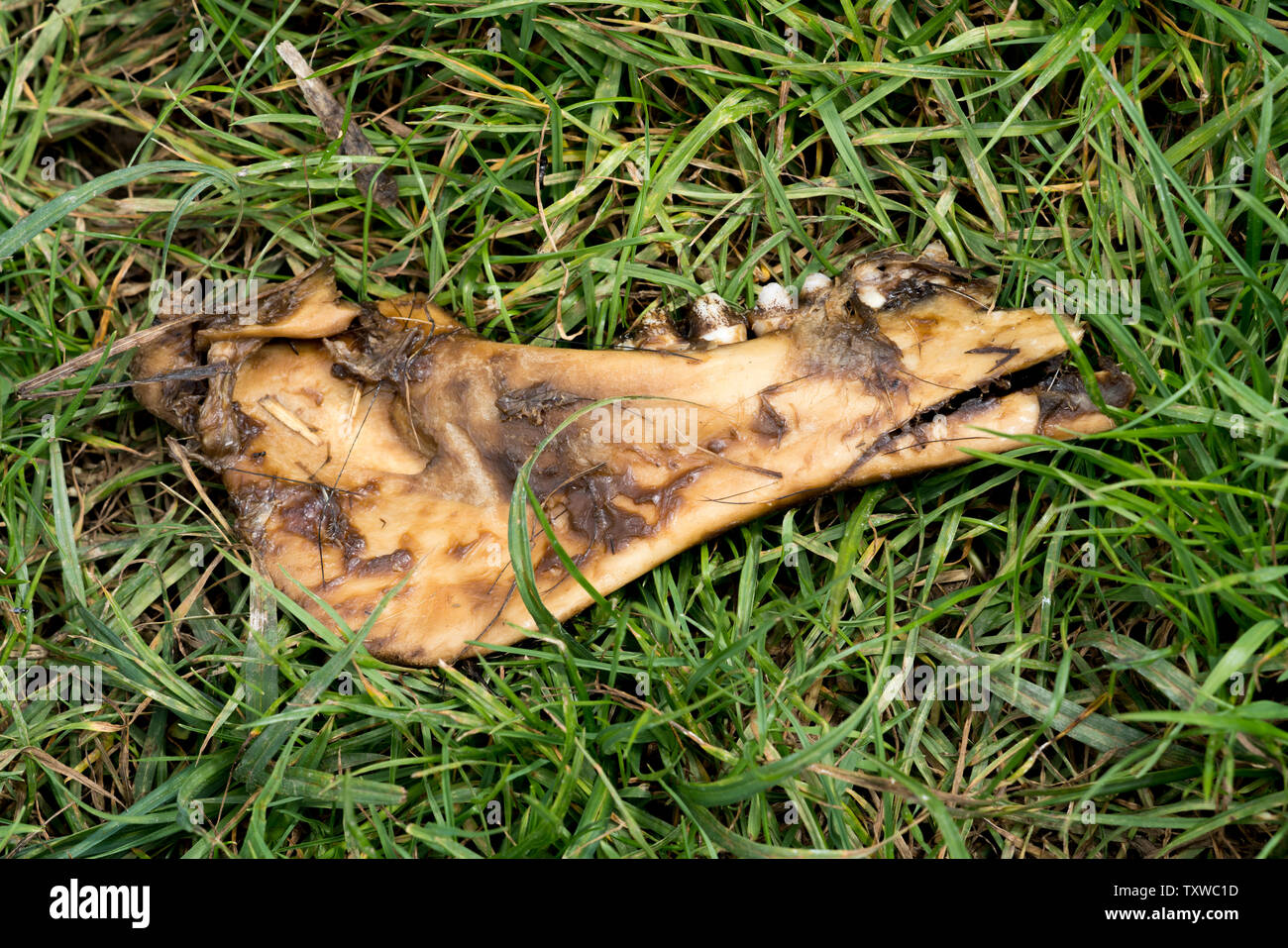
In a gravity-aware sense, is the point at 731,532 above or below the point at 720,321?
below

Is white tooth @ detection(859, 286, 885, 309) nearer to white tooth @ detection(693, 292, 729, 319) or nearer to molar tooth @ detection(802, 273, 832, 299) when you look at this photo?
molar tooth @ detection(802, 273, 832, 299)

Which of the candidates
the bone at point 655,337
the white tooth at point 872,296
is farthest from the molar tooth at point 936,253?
the bone at point 655,337

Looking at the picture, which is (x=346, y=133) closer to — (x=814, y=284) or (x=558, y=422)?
(x=558, y=422)

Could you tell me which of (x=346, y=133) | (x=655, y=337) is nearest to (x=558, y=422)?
(x=655, y=337)

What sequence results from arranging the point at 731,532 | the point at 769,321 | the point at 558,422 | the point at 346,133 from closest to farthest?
the point at 558,422, the point at 769,321, the point at 731,532, the point at 346,133

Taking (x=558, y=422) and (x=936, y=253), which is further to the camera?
(x=936, y=253)

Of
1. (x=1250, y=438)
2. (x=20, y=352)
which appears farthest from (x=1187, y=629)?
(x=20, y=352)

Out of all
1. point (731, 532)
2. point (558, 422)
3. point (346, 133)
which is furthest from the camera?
point (346, 133)
